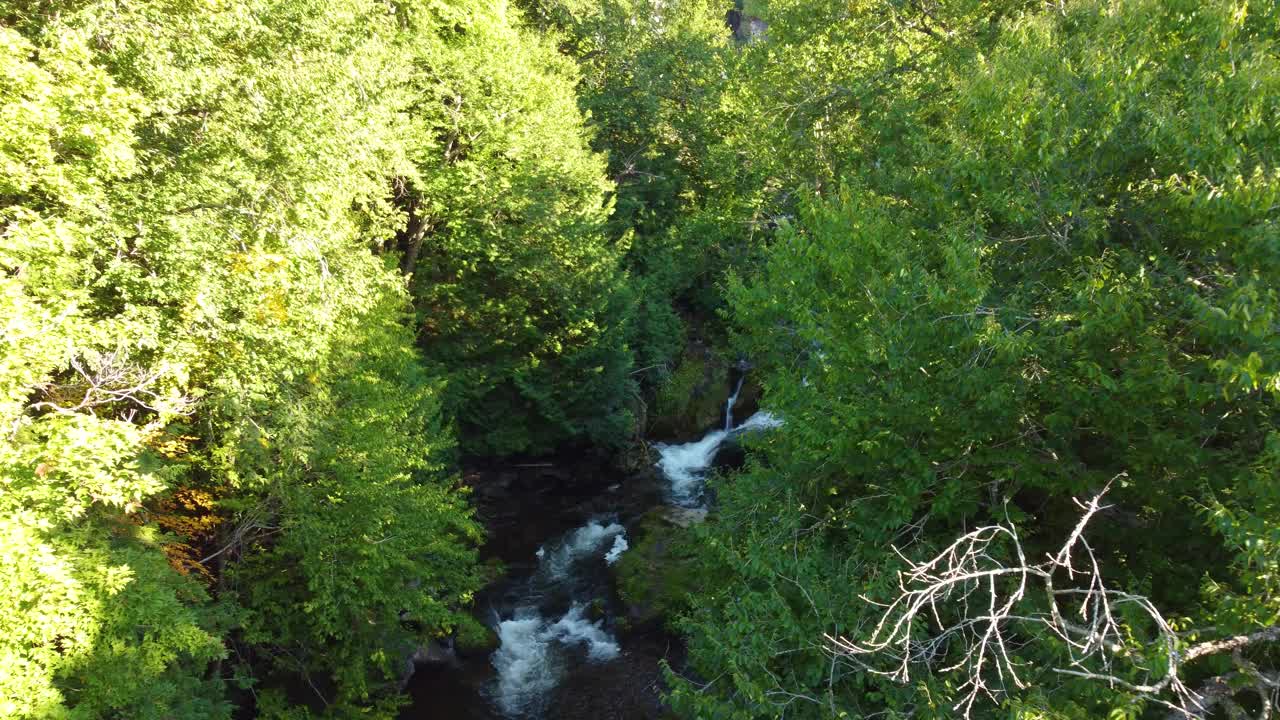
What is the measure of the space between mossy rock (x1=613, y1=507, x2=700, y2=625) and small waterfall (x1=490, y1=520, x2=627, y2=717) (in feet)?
2.62

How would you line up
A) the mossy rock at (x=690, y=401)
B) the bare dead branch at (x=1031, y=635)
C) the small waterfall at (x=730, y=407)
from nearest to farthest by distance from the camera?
the bare dead branch at (x=1031, y=635) → the mossy rock at (x=690, y=401) → the small waterfall at (x=730, y=407)

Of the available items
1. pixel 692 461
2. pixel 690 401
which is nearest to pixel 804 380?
pixel 692 461

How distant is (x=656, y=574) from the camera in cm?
1627

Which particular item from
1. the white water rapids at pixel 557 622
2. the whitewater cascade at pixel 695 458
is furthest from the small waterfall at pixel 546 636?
the whitewater cascade at pixel 695 458

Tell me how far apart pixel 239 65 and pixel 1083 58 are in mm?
11177

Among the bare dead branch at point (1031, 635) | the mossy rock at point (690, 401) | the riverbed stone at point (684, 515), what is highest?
the bare dead branch at point (1031, 635)

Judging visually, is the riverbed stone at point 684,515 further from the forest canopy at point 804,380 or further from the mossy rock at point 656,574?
the forest canopy at point 804,380

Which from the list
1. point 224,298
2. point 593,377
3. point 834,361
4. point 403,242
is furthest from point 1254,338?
point 403,242

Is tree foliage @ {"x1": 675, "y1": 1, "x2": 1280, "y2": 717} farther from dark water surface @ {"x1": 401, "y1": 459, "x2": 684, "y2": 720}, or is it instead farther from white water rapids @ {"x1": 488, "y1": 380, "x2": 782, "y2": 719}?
white water rapids @ {"x1": 488, "y1": 380, "x2": 782, "y2": 719}

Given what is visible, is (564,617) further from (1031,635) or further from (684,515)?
(1031,635)

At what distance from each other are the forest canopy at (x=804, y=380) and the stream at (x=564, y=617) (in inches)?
47.5

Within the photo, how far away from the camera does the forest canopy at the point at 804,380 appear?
20.3ft

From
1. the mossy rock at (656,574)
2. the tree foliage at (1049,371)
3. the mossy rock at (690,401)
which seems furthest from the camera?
the mossy rock at (690,401)

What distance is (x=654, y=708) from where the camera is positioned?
13.0 metres
